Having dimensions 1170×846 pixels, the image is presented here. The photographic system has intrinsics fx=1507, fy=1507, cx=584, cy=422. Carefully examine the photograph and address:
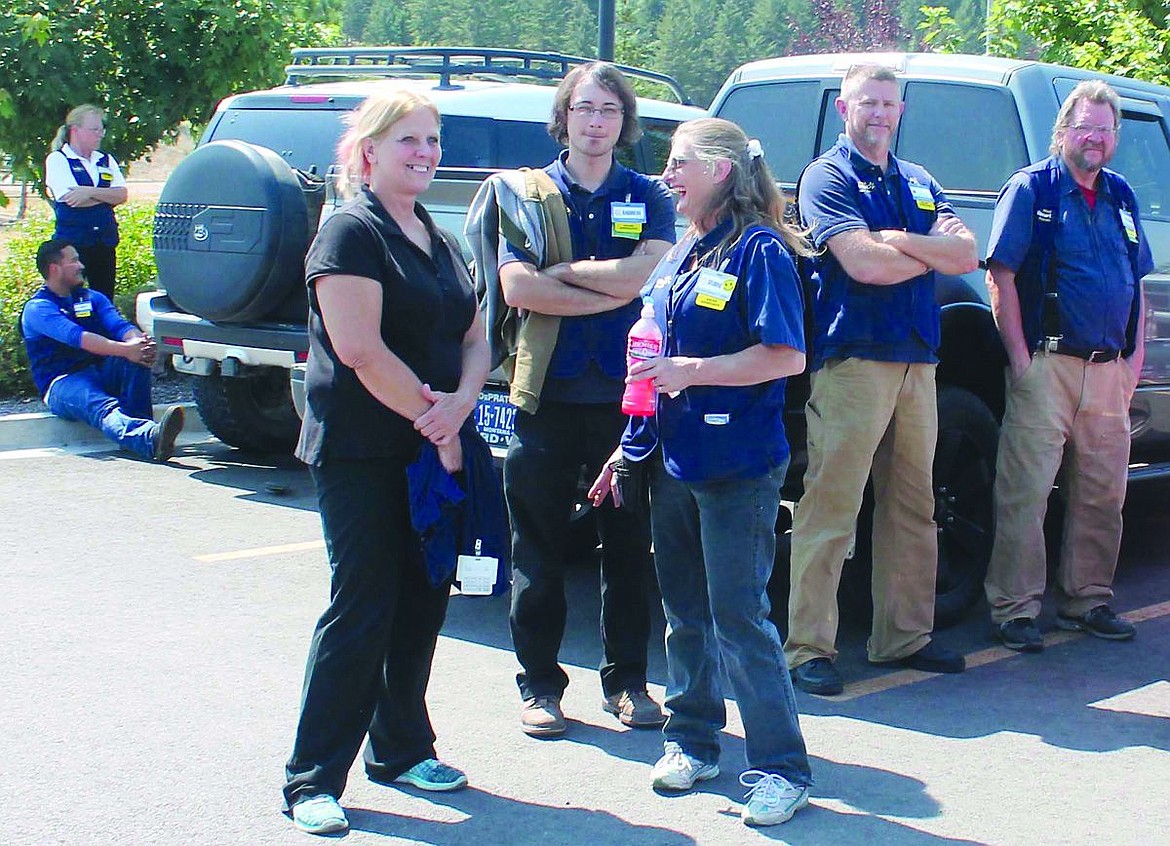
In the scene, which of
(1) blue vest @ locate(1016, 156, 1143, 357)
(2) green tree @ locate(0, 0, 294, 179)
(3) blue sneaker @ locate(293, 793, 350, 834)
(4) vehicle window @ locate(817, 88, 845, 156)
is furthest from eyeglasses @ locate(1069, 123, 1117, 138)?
(2) green tree @ locate(0, 0, 294, 179)

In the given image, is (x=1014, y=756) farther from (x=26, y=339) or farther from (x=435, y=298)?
(x=26, y=339)

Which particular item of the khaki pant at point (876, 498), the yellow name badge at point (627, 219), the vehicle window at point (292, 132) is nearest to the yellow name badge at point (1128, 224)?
the khaki pant at point (876, 498)

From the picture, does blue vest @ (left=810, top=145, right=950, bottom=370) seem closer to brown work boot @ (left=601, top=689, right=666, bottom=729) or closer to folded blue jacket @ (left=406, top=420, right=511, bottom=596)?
brown work boot @ (left=601, top=689, right=666, bottom=729)

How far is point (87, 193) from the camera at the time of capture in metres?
9.37

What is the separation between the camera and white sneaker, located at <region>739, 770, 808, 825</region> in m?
3.84

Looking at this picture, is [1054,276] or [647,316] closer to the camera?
[647,316]

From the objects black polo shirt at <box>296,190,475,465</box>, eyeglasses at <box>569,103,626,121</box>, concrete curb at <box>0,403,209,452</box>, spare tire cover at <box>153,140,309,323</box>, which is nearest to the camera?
black polo shirt at <box>296,190,475,465</box>

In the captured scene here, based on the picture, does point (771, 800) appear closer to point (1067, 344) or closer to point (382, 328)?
point (382, 328)

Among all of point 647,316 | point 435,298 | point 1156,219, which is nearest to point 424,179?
point 435,298

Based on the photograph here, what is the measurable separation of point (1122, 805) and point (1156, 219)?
115 inches

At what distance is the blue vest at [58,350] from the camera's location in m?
8.09

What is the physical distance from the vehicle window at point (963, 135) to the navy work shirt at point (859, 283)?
1032 mm

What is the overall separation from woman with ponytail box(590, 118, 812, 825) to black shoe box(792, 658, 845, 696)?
940 mm

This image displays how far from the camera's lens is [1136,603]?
20.0 ft
